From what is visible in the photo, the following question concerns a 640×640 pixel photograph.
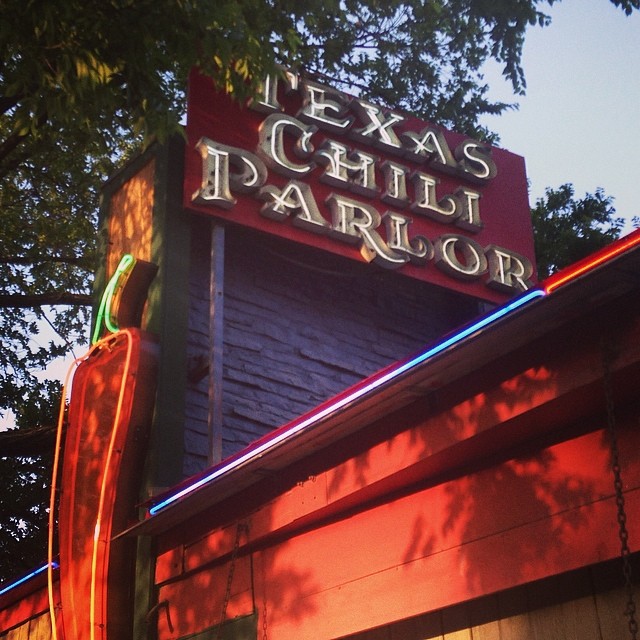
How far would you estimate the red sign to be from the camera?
455 inches

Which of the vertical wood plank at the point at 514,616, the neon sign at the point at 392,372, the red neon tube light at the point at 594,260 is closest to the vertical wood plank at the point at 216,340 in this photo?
the neon sign at the point at 392,372

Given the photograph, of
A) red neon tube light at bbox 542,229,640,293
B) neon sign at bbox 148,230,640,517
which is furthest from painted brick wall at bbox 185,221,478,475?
red neon tube light at bbox 542,229,640,293

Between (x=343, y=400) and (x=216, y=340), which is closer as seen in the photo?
(x=343, y=400)

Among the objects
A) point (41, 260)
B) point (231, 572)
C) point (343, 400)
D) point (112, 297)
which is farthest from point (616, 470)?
point (41, 260)

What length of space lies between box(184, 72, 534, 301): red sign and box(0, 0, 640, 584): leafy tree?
1.94 ft

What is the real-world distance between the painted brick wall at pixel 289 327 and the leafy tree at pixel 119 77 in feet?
6.83

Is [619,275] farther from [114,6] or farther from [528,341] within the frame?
[114,6]

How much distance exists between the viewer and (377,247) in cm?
1220

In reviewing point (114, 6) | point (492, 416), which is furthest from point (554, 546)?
point (114, 6)

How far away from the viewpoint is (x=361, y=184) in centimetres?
1255

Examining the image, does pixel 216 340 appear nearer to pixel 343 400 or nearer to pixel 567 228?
pixel 343 400

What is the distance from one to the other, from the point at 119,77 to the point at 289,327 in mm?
3614

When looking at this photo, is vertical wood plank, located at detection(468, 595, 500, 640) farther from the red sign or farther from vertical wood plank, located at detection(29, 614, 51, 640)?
the red sign

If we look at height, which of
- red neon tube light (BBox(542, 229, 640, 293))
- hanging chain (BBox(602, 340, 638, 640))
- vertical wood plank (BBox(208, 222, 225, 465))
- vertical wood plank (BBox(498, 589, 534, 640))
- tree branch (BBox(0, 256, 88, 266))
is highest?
tree branch (BBox(0, 256, 88, 266))
